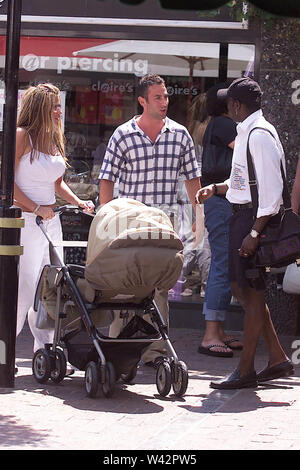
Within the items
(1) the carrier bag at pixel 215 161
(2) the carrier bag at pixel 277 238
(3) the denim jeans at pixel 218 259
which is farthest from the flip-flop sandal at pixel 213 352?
(2) the carrier bag at pixel 277 238

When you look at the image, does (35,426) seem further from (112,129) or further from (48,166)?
(112,129)

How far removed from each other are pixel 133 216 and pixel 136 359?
97 cm

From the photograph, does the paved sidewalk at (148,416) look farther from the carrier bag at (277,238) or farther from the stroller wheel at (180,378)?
the carrier bag at (277,238)

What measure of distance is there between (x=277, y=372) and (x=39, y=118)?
2.49 metres

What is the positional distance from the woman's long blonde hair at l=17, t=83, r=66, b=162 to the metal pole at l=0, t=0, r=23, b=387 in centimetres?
76

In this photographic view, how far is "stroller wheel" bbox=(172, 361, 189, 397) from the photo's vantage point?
24.0 feet

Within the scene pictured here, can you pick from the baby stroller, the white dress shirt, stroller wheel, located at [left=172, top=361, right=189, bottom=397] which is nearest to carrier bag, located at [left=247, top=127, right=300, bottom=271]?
the white dress shirt

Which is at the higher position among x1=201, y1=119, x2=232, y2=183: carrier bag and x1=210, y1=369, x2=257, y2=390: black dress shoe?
x1=201, y1=119, x2=232, y2=183: carrier bag

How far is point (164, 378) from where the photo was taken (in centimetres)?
733

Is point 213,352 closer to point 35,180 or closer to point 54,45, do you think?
point 35,180

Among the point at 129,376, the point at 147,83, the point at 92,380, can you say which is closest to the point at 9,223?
the point at 92,380

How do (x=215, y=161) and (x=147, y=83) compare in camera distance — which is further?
(x=215, y=161)

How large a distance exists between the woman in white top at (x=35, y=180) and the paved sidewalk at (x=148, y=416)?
2.01 ft

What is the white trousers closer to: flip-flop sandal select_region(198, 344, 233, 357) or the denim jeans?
flip-flop sandal select_region(198, 344, 233, 357)
